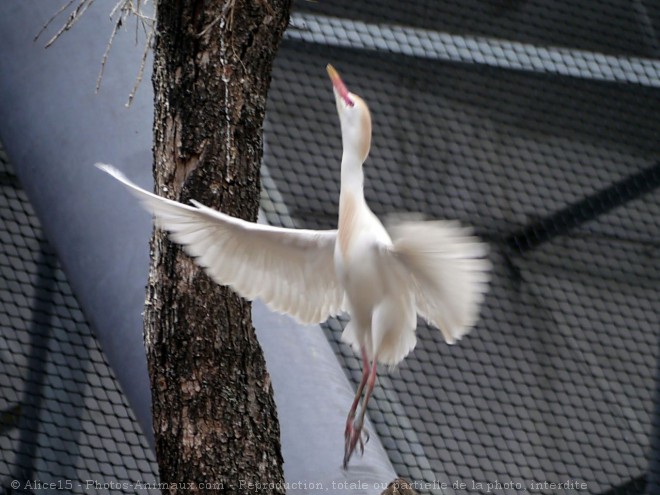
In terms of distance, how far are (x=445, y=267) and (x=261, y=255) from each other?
0.31 m

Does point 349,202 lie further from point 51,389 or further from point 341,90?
point 51,389

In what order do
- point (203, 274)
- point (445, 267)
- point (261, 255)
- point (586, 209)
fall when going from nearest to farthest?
point (445, 267), point (203, 274), point (261, 255), point (586, 209)

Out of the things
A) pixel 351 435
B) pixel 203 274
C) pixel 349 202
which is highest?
pixel 349 202

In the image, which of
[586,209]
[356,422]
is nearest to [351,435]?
[356,422]

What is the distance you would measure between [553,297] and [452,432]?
0.49 meters

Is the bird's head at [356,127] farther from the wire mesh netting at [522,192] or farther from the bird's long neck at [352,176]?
the wire mesh netting at [522,192]

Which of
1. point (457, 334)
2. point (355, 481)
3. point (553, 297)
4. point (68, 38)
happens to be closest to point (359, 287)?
point (457, 334)

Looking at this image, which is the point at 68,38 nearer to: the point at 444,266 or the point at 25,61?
the point at 25,61

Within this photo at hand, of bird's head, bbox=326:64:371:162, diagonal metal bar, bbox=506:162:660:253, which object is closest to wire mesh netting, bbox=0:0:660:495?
diagonal metal bar, bbox=506:162:660:253

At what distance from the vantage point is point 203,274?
4.21ft

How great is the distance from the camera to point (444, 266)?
3.85 feet

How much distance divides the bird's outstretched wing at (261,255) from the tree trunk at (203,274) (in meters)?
0.03

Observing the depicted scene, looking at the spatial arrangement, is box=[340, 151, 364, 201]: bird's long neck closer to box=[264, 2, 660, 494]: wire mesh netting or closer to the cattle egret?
the cattle egret

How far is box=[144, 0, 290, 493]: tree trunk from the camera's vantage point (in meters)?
1.22
